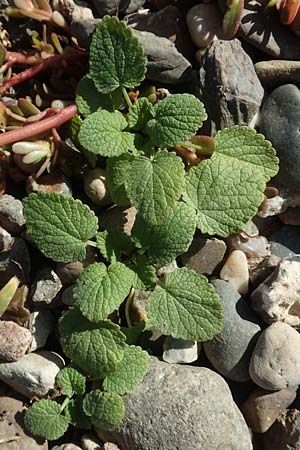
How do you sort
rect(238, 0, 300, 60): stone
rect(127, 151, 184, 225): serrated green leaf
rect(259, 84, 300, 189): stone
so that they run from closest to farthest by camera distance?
rect(127, 151, 184, 225): serrated green leaf, rect(259, 84, 300, 189): stone, rect(238, 0, 300, 60): stone

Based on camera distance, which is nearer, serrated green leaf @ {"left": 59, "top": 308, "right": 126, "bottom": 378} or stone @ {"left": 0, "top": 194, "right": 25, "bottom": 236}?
serrated green leaf @ {"left": 59, "top": 308, "right": 126, "bottom": 378}

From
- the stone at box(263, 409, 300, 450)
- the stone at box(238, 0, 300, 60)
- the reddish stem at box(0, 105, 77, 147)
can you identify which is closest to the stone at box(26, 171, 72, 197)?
the reddish stem at box(0, 105, 77, 147)

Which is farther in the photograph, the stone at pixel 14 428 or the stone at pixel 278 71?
the stone at pixel 278 71

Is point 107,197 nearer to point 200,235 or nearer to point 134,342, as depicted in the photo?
point 200,235

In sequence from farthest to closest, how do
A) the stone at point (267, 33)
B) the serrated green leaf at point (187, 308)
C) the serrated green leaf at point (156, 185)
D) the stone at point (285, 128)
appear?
1. the stone at point (267, 33)
2. the stone at point (285, 128)
3. the serrated green leaf at point (187, 308)
4. the serrated green leaf at point (156, 185)

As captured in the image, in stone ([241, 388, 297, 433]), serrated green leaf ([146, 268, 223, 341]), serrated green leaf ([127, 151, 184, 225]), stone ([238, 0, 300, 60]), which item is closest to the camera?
serrated green leaf ([127, 151, 184, 225])

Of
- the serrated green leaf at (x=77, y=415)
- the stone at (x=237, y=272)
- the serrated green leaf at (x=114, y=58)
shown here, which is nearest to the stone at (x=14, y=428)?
the serrated green leaf at (x=77, y=415)

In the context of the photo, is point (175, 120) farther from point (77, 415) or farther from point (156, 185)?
point (77, 415)

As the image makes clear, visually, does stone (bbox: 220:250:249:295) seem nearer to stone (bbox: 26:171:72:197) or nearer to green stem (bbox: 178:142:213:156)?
green stem (bbox: 178:142:213:156)

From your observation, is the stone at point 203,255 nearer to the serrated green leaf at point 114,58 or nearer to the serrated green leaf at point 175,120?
the serrated green leaf at point 175,120
